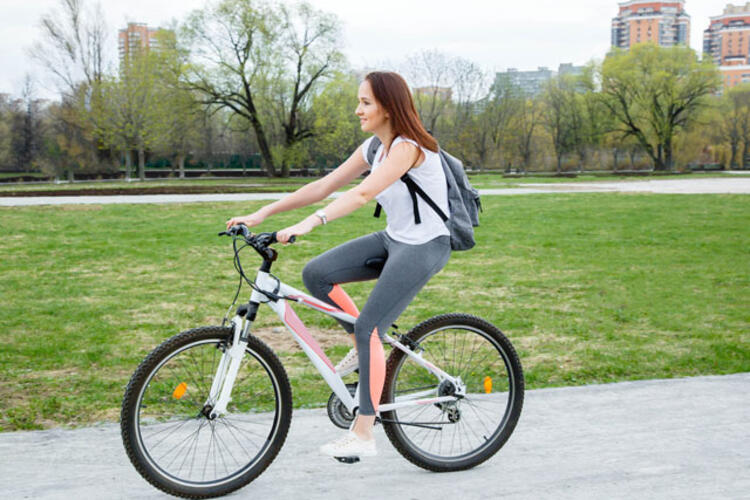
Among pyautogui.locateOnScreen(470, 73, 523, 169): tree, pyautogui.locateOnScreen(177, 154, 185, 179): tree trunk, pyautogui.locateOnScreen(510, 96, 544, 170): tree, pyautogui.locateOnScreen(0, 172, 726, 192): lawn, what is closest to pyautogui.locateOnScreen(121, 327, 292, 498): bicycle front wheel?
pyautogui.locateOnScreen(0, 172, 726, 192): lawn

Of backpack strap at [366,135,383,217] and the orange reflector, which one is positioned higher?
backpack strap at [366,135,383,217]

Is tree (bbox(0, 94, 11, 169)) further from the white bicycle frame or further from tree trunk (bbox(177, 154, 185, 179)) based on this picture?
the white bicycle frame

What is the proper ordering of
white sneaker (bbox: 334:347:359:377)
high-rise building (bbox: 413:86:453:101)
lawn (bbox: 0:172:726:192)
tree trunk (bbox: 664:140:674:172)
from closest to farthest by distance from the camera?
white sneaker (bbox: 334:347:359:377) → lawn (bbox: 0:172:726:192) → tree trunk (bbox: 664:140:674:172) → high-rise building (bbox: 413:86:453:101)

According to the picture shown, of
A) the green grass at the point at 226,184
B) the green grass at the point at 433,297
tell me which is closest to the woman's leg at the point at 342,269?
the green grass at the point at 433,297

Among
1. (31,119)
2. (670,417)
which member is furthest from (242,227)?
(31,119)

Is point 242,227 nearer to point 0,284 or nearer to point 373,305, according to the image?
point 373,305

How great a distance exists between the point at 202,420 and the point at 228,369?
350 mm

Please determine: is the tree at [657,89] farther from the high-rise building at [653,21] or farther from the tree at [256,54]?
the high-rise building at [653,21]

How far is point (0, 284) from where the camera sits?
8.87 metres

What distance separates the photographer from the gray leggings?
3.17 m

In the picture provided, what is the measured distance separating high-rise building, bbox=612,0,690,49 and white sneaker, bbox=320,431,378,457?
671 feet

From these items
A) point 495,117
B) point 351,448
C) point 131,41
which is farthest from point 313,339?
point 495,117

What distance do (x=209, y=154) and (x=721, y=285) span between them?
58.9 m

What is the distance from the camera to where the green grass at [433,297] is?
17.2 feet
